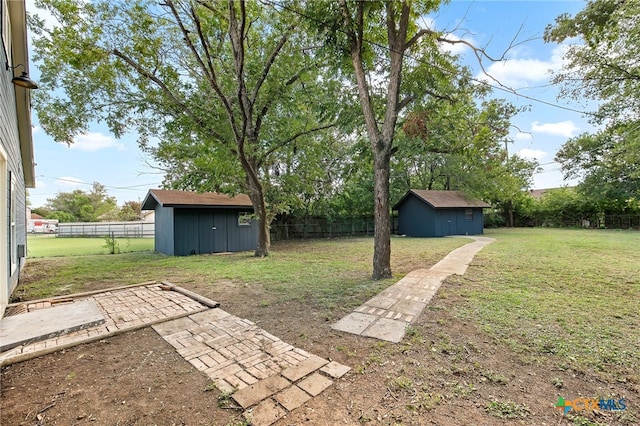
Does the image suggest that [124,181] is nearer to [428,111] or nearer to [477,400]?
[428,111]

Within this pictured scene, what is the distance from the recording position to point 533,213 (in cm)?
2467

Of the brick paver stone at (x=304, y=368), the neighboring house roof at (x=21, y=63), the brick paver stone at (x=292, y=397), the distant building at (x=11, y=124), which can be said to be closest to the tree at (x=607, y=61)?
the brick paver stone at (x=304, y=368)


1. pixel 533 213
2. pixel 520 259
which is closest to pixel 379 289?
pixel 520 259

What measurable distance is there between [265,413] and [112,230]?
85.7 ft

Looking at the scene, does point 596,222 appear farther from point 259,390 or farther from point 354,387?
point 259,390

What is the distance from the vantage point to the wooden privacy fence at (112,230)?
72.6ft

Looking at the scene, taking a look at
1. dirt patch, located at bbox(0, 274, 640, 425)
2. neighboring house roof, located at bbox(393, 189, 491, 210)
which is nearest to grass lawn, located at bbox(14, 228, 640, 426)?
dirt patch, located at bbox(0, 274, 640, 425)

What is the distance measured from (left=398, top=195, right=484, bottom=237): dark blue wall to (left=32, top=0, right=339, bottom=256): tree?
10822 millimetres

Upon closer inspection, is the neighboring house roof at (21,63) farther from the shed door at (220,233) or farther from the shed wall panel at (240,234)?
the shed wall panel at (240,234)

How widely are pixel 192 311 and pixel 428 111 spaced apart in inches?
239

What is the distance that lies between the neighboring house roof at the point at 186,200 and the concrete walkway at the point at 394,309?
300 inches

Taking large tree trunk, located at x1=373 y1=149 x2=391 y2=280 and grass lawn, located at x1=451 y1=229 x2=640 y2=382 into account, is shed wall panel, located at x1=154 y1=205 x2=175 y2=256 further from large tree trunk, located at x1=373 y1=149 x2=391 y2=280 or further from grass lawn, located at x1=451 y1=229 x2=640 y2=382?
grass lawn, located at x1=451 y1=229 x2=640 y2=382

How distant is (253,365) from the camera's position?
2559 millimetres

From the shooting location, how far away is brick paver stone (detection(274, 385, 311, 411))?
2.01 meters
